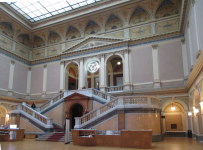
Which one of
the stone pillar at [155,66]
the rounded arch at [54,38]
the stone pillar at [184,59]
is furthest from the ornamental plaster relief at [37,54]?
the stone pillar at [184,59]

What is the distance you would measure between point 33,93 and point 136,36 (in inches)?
534

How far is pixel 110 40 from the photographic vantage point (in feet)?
67.4

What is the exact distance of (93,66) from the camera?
21.2 metres

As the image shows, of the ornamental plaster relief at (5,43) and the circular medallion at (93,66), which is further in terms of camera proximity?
the ornamental plaster relief at (5,43)

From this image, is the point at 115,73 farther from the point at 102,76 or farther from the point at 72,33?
the point at 72,33

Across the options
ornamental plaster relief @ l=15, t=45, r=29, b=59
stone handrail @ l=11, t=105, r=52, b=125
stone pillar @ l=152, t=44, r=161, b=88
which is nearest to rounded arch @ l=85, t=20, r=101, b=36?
stone pillar @ l=152, t=44, r=161, b=88

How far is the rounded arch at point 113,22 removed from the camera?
70.7ft

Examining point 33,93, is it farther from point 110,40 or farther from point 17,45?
point 110,40

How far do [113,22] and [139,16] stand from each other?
286 centimetres

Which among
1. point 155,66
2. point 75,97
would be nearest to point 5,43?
point 75,97

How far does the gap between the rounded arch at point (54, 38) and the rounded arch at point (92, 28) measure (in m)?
3.70

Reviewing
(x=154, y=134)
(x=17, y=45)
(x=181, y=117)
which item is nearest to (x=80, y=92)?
(x=154, y=134)

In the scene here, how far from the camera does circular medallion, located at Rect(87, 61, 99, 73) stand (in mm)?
21062

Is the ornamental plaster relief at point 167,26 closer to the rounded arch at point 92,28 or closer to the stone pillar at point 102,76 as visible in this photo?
the stone pillar at point 102,76
